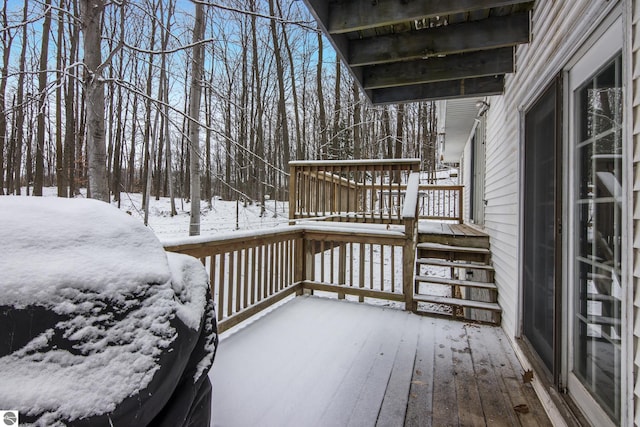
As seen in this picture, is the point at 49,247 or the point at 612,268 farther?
the point at 612,268

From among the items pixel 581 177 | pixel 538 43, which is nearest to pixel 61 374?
pixel 581 177

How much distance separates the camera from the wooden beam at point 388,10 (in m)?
2.19

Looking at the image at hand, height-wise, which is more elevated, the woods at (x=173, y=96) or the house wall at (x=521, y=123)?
the woods at (x=173, y=96)

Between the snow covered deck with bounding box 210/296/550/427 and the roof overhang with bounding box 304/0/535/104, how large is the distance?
105 inches

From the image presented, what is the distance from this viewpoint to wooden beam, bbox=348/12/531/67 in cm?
260

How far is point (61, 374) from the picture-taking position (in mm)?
650

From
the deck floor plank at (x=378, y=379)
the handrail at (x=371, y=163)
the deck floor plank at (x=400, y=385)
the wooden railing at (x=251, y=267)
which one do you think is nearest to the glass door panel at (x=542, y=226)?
the deck floor plank at (x=400, y=385)

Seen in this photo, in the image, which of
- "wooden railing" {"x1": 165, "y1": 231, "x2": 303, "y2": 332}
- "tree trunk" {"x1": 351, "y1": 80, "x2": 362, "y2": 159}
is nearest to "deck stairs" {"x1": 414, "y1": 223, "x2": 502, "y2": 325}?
"wooden railing" {"x1": 165, "y1": 231, "x2": 303, "y2": 332}

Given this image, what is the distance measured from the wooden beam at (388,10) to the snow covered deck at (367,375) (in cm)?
269

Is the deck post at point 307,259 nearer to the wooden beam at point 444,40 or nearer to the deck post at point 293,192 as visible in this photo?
the deck post at point 293,192

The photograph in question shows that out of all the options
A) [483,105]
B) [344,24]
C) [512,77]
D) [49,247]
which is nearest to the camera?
[49,247]

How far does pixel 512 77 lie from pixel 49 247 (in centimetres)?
387

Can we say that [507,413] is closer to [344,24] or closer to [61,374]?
[61,374]

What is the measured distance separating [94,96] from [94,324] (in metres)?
3.09
